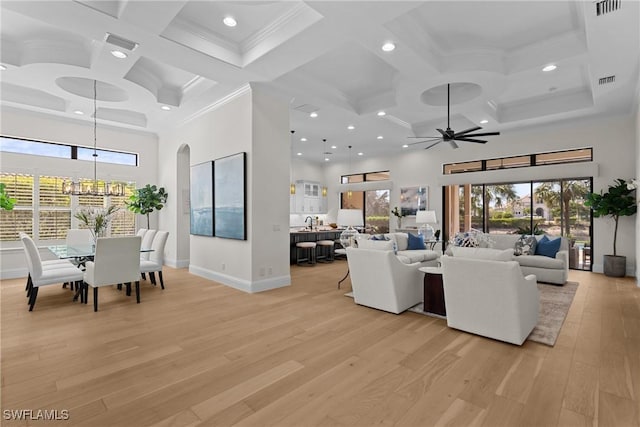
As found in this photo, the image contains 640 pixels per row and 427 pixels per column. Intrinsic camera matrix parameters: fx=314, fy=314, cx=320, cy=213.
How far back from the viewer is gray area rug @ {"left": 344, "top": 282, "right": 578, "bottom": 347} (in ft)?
10.7

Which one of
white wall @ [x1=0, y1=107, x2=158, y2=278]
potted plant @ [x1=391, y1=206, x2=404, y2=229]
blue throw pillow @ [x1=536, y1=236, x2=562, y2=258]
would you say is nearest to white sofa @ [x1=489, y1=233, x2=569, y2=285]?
blue throw pillow @ [x1=536, y1=236, x2=562, y2=258]

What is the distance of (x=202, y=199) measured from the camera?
6340mm

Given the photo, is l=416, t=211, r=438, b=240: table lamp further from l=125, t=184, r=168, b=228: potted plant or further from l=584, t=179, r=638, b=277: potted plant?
l=125, t=184, r=168, b=228: potted plant

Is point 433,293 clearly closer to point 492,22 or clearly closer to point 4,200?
point 492,22

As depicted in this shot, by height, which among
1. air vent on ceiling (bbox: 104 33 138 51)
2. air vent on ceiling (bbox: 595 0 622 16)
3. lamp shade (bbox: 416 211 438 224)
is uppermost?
air vent on ceiling (bbox: 104 33 138 51)

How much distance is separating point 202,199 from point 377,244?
3817 millimetres

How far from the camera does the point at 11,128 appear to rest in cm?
607

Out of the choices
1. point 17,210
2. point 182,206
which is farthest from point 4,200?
point 182,206

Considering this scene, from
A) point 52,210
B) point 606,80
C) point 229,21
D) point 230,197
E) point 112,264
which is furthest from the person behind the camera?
point 52,210

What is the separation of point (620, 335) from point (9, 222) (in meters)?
9.68

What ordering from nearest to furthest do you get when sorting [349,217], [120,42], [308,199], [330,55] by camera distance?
1. [120,42]
2. [330,55]
3. [349,217]
4. [308,199]

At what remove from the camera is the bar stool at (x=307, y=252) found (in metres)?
7.80

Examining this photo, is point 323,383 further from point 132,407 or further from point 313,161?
point 313,161

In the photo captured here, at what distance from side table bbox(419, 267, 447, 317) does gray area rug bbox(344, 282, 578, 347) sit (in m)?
0.11
